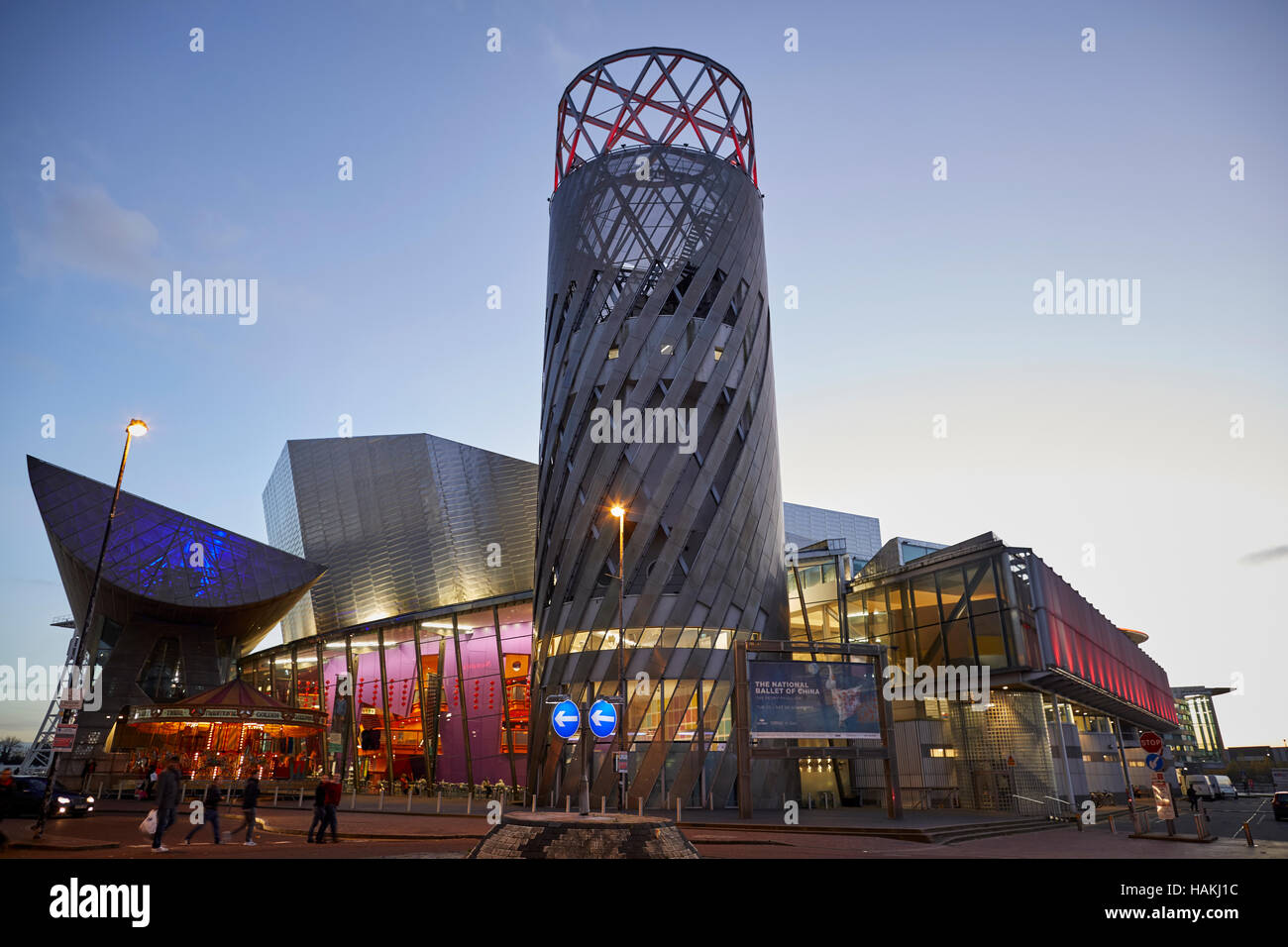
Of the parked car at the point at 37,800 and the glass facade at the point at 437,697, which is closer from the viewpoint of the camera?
the parked car at the point at 37,800

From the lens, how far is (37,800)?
90.1 feet

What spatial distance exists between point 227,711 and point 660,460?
1054 inches

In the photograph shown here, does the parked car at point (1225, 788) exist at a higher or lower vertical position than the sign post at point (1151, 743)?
lower

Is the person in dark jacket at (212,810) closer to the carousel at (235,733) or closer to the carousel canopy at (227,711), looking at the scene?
the carousel at (235,733)

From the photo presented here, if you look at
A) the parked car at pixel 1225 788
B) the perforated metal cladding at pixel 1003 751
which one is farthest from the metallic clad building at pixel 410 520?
the parked car at pixel 1225 788

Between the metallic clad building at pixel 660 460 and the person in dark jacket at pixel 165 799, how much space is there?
Answer: 20.6 metres

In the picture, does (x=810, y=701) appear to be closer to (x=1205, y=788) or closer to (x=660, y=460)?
(x=660, y=460)

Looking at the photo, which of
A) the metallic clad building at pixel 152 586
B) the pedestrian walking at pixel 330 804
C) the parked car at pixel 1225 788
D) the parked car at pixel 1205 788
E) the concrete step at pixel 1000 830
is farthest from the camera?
the parked car at pixel 1225 788

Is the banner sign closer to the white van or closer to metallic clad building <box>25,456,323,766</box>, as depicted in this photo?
the white van

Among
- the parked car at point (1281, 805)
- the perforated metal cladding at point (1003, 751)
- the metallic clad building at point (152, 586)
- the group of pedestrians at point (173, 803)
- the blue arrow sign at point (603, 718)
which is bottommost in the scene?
the parked car at point (1281, 805)

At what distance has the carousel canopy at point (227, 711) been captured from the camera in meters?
43.1

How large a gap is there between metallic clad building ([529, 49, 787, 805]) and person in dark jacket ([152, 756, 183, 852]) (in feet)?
67.7

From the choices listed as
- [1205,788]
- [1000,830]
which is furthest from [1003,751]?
[1205,788]
